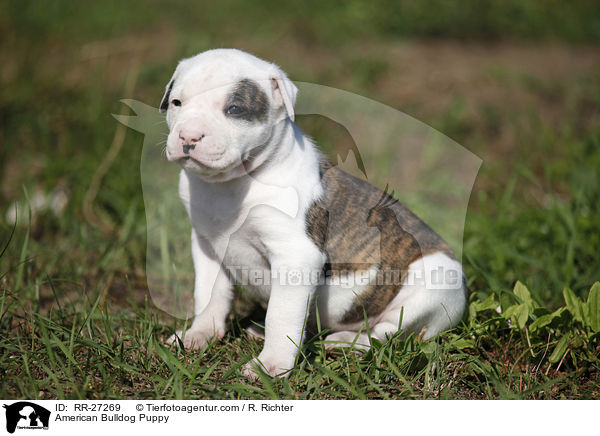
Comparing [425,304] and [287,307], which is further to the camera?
[425,304]

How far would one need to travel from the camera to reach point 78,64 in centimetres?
618

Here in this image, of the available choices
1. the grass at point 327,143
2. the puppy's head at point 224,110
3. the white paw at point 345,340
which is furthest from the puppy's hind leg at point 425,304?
the puppy's head at point 224,110

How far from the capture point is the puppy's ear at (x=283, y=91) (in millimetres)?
2348

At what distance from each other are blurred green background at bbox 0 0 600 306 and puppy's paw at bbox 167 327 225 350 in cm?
81

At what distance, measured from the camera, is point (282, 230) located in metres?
2.43

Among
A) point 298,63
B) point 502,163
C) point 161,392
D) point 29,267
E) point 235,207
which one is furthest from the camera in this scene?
point 298,63

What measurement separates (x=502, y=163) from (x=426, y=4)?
374 cm

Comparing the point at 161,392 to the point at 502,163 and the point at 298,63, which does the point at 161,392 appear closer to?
the point at 502,163

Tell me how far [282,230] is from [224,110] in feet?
1.81

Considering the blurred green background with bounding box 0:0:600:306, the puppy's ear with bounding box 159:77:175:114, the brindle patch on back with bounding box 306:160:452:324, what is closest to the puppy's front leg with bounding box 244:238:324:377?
the brindle patch on back with bounding box 306:160:452:324

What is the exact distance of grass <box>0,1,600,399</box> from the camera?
8.21 ft

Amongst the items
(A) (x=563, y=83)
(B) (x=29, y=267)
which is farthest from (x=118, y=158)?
(A) (x=563, y=83)
